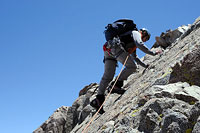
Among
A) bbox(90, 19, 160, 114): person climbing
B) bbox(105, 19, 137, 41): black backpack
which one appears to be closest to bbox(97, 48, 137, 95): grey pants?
bbox(90, 19, 160, 114): person climbing

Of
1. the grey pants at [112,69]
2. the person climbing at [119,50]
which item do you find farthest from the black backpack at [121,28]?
the grey pants at [112,69]

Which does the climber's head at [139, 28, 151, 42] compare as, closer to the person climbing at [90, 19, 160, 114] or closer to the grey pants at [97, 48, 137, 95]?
the person climbing at [90, 19, 160, 114]

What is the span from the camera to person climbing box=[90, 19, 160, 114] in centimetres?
995

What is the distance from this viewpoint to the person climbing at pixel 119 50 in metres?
9.95

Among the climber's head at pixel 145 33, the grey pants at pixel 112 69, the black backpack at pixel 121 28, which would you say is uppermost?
the black backpack at pixel 121 28

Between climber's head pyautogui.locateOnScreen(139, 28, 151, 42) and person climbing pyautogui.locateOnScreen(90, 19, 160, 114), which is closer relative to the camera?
person climbing pyautogui.locateOnScreen(90, 19, 160, 114)

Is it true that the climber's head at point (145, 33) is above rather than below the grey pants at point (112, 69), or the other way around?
above

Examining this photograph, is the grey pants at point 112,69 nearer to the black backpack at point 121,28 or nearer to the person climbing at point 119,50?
the person climbing at point 119,50

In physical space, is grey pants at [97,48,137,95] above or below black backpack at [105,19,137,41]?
below

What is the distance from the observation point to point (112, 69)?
10.4 metres

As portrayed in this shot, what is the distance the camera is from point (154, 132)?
13.7 ft

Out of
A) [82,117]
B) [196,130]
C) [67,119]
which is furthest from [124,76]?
[67,119]

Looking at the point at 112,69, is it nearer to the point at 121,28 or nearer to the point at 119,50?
the point at 119,50

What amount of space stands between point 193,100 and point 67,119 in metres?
21.9
